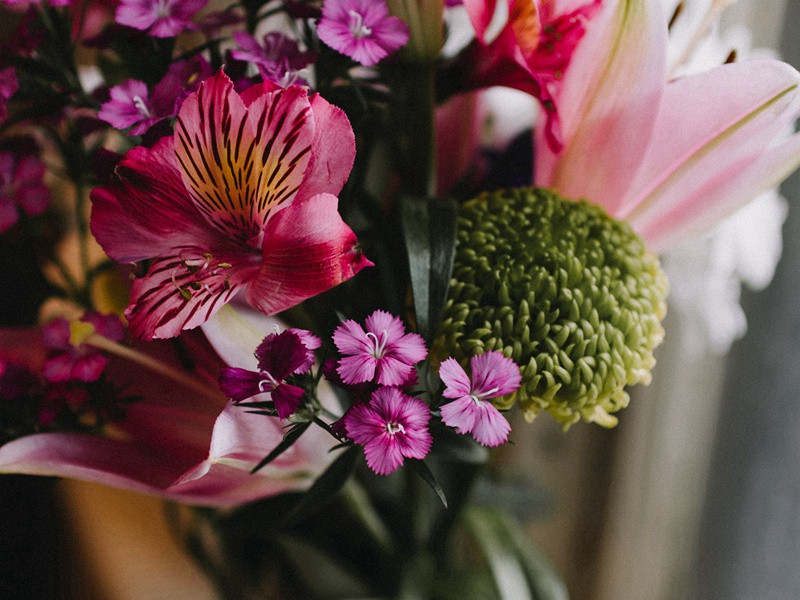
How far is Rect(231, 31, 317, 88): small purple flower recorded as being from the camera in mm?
275

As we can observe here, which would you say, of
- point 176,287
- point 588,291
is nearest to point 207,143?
point 176,287

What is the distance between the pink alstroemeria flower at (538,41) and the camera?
0.29m

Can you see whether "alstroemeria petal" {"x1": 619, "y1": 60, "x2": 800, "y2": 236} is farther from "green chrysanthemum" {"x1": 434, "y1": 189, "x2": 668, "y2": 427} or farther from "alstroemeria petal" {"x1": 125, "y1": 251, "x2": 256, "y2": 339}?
"alstroemeria petal" {"x1": 125, "y1": 251, "x2": 256, "y2": 339}

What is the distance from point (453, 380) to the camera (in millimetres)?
247

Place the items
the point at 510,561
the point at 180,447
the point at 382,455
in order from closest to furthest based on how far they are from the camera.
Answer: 1. the point at 382,455
2. the point at 180,447
3. the point at 510,561

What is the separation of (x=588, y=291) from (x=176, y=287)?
162mm

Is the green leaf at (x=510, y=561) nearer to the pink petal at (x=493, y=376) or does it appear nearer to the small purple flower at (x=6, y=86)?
the pink petal at (x=493, y=376)

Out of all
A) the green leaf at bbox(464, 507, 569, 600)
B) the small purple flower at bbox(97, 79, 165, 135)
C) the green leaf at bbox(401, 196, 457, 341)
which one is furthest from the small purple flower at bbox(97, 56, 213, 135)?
the green leaf at bbox(464, 507, 569, 600)

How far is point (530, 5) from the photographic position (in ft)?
0.94

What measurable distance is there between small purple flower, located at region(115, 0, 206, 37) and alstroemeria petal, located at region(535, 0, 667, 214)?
16cm

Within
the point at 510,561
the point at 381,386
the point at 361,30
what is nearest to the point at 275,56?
the point at 361,30

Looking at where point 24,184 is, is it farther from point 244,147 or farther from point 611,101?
point 611,101

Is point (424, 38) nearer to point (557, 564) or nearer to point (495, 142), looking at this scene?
point (495, 142)

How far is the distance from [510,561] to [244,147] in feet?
1.19
